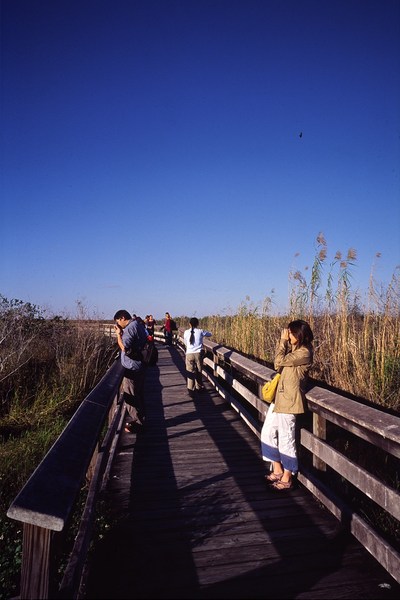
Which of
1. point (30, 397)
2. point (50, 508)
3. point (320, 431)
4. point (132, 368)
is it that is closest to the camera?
point (50, 508)

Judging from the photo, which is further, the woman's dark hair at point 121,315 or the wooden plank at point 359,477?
the woman's dark hair at point 121,315

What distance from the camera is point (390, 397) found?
4.09 meters

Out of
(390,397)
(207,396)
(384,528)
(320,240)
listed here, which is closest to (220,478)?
→ (384,528)

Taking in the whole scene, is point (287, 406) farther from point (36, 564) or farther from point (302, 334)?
point (36, 564)

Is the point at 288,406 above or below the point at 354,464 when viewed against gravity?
above

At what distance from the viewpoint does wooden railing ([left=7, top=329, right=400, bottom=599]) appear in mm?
1186

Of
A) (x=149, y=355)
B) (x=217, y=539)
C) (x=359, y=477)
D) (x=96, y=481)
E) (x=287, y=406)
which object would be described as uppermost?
(x=149, y=355)

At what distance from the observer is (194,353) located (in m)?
7.79

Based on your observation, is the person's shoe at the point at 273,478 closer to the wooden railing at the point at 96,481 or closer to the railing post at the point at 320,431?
the wooden railing at the point at 96,481

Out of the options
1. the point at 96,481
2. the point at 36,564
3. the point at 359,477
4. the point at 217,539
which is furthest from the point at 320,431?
the point at 36,564

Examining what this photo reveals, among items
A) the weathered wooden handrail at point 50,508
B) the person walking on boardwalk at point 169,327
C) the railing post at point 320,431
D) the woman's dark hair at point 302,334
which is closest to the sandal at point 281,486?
the railing post at point 320,431

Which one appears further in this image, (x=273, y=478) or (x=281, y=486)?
(x=273, y=478)

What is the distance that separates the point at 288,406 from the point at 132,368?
253 centimetres

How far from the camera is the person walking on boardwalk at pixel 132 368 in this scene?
5.29 m
